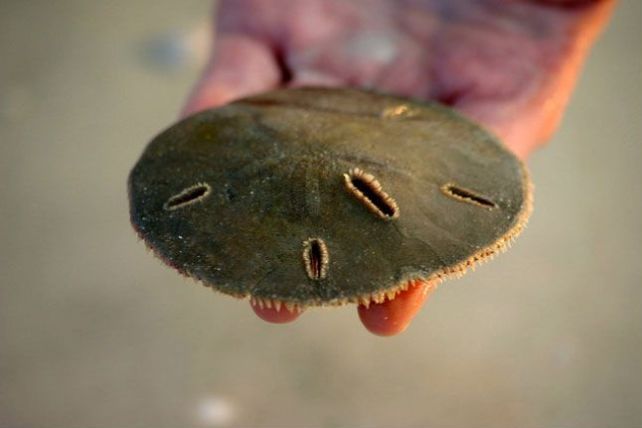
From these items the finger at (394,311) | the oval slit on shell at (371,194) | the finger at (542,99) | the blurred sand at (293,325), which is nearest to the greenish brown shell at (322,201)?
the oval slit on shell at (371,194)

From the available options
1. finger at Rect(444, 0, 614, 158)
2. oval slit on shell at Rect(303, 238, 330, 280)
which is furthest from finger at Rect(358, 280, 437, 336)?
finger at Rect(444, 0, 614, 158)

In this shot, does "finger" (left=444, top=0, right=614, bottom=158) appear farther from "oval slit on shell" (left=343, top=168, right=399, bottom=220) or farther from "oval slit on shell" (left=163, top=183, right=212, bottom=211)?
"oval slit on shell" (left=163, top=183, right=212, bottom=211)

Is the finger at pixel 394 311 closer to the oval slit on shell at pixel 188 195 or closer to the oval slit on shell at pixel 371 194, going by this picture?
the oval slit on shell at pixel 371 194

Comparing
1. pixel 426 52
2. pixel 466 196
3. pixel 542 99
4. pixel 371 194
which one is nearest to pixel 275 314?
pixel 371 194

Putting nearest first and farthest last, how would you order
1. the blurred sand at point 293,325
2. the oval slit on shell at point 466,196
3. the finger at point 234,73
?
1. the oval slit on shell at point 466,196
2. the finger at point 234,73
3. the blurred sand at point 293,325

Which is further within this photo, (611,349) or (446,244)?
(611,349)

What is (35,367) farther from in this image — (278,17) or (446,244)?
(446,244)

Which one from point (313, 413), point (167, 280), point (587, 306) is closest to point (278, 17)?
point (167, 280)
